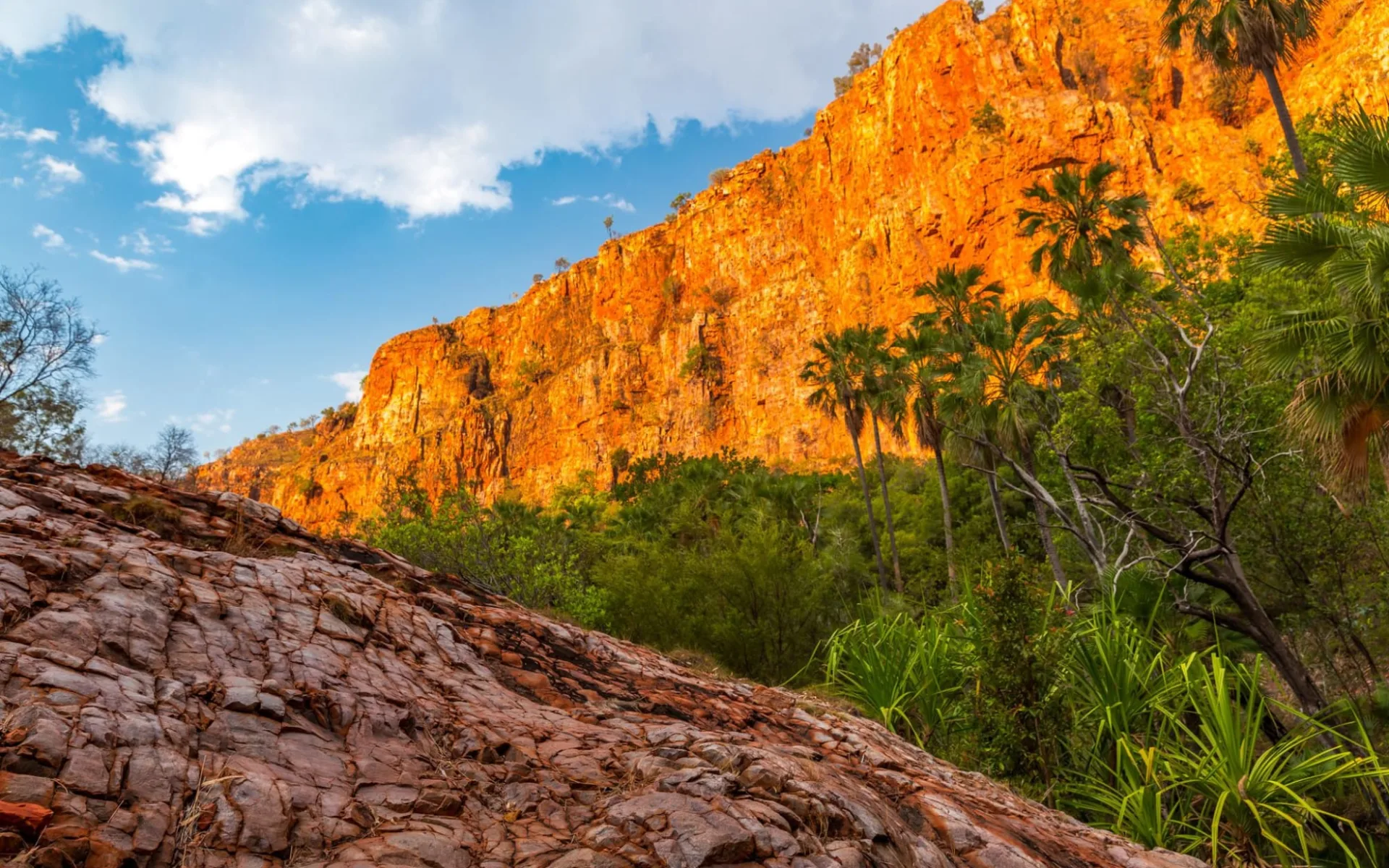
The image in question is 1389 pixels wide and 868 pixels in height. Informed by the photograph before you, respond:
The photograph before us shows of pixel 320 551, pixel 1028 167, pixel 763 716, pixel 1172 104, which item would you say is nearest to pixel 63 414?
pixel 320 551

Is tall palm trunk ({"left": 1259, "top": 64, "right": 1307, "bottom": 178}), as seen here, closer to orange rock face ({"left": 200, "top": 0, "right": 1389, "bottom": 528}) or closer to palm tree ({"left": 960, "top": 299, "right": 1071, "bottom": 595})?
palm tree ({"left": 960, "top": 299, "right": 1071, "bottom": 595})

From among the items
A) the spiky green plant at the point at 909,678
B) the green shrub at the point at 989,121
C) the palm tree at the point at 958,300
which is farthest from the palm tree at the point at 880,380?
the green shrub at the point at 989,121

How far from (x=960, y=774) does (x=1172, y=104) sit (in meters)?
59.0

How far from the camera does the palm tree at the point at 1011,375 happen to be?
17.4 meters

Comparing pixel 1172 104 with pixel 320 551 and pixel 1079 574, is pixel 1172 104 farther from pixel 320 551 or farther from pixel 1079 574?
pixel 320 551

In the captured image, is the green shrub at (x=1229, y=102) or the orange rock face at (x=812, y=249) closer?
the green shrub at (x=1229, y=102)

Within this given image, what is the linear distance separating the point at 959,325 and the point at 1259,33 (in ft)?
29.1

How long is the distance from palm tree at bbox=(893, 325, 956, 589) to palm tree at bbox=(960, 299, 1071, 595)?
1401 millimetres

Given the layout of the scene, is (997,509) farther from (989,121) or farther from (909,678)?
(989,121)

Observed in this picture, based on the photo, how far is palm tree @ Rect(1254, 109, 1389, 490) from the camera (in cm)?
755

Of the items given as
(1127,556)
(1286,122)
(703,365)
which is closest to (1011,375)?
(1127,556)

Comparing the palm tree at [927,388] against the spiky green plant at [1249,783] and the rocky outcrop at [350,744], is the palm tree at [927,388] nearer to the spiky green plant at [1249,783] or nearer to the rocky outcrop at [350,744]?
the spiky green plant at [1249,783]

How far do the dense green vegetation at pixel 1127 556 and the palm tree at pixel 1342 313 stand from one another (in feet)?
0.11

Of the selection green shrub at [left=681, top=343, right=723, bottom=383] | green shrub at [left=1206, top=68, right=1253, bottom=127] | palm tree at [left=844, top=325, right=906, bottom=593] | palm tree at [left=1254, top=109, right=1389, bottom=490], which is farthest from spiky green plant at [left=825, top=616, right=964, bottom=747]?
green shrub at [left=681, top=343, right=723, bottom=383]
